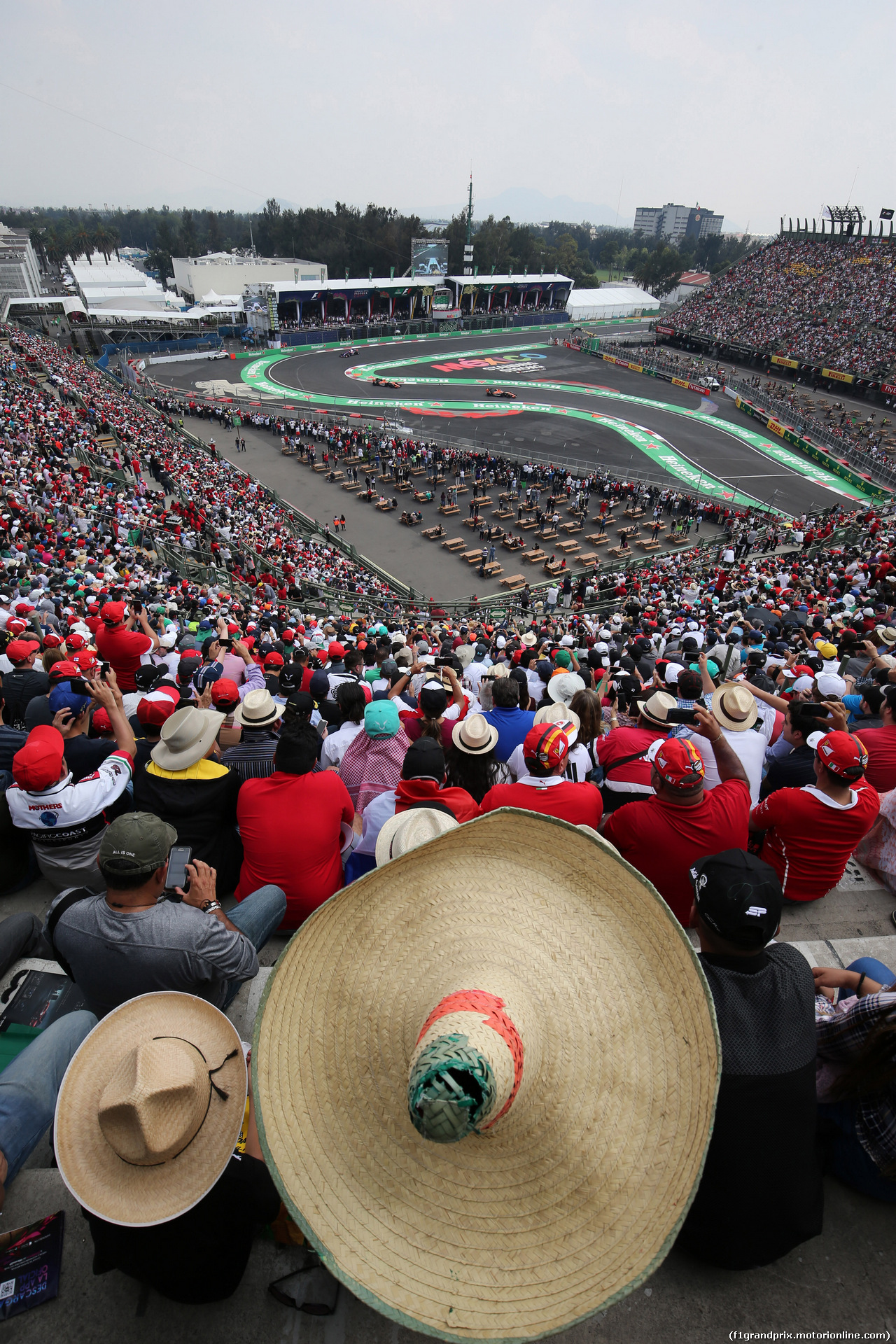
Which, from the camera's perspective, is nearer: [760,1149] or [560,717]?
[760,1149]

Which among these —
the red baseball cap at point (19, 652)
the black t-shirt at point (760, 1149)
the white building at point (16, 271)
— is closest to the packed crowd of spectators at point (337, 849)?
the black t-shirt at point (760, 1149)

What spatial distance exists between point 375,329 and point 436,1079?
235 feet

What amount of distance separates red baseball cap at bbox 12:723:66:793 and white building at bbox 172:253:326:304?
73381 mm

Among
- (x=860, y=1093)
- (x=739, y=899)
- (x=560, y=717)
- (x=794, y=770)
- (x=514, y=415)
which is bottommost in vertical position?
(x=794, y=770)

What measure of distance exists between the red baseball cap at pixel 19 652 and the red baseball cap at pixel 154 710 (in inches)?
79.3

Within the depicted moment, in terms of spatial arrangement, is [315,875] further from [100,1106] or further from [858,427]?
[858,427]

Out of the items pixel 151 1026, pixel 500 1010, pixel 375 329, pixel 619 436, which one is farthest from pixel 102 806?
pixel 375 329

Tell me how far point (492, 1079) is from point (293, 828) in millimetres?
2418

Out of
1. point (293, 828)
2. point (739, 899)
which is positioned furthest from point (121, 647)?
point (739, 899)

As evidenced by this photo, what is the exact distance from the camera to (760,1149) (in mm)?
2012

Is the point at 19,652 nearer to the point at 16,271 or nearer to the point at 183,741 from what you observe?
the point at 183,741

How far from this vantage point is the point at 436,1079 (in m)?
1.35

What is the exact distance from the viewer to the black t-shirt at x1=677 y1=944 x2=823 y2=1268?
200 centimetres

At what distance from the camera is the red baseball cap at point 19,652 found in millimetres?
6238
